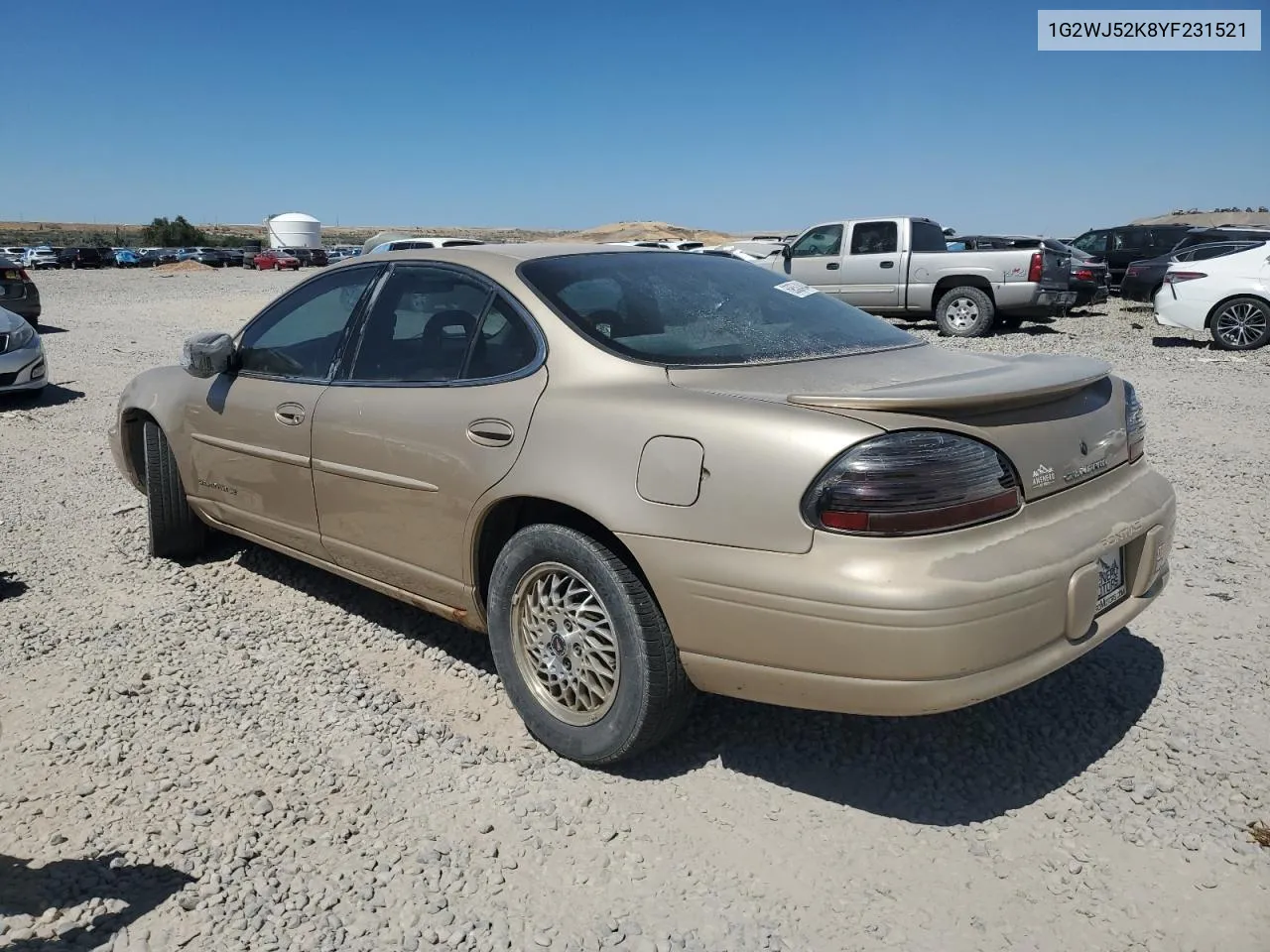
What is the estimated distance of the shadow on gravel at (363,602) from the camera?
396 centimetres

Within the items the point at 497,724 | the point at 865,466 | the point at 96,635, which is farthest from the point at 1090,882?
the point at 96,635

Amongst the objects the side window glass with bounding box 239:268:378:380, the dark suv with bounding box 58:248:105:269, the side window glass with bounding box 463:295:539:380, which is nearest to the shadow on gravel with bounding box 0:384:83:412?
the side window glass with bounding box 239:268:378:380

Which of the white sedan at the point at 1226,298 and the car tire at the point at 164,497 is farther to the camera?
the white sedan at the point at 1226,298

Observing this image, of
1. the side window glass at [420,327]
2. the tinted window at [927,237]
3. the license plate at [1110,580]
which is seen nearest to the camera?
the license plate at [1110,580]

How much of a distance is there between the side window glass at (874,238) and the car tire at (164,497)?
1255 cm

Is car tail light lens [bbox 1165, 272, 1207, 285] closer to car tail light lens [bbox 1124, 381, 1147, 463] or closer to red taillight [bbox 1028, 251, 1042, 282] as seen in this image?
red taillight [bbox 1028, 251, 1042, 282]

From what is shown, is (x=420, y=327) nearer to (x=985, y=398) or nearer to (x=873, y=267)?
(x=985, y=398)

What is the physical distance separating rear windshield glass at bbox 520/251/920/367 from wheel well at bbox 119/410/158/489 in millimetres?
2651

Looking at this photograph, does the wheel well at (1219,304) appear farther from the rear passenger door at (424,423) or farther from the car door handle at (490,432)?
the car door handle at (490,432)

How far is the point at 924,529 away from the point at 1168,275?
1272 centimetres

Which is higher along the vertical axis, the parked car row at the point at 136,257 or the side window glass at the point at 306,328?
the parked car row at the point at 136,257

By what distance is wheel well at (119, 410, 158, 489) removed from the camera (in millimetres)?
4910

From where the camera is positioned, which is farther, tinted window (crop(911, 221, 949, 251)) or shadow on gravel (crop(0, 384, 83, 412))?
tinted window (crop(911, 221, 949, 251))

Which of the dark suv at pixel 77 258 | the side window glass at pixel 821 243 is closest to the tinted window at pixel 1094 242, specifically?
the side window glass at pixel 821 243
